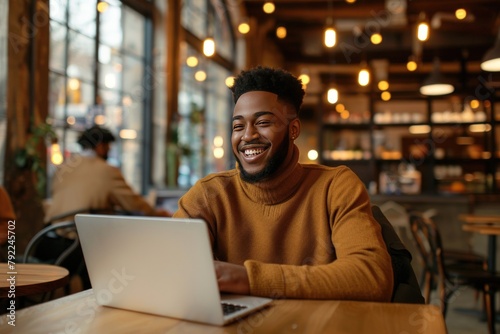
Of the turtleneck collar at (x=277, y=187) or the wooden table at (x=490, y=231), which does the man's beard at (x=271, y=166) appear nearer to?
the turtleneck collar at (x=277, y=187)

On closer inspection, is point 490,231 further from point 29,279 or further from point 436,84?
point 436,84

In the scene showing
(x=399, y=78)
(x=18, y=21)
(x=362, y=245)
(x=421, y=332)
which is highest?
(x=399, y=78)

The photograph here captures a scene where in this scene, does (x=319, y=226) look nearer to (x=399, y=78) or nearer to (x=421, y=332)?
(x=421, y=332)

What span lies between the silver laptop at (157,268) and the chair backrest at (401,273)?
471 millimetres

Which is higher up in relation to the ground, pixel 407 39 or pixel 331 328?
pixel 407 39

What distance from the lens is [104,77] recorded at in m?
5.89

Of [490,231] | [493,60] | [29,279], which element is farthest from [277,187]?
[493,60]

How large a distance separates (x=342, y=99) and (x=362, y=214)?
12382 millimetres

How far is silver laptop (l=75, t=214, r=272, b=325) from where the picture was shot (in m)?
0.95

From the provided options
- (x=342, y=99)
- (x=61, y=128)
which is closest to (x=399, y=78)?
(x=342, y=99)

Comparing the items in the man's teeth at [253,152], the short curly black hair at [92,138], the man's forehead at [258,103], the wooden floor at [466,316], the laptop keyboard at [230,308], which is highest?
the short curly black hair at [92,138]

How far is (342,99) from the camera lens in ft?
44.1

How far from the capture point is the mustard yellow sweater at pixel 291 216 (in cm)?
136

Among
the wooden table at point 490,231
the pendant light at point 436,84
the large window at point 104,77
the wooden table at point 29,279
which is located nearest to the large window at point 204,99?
the large window at point 104,77
